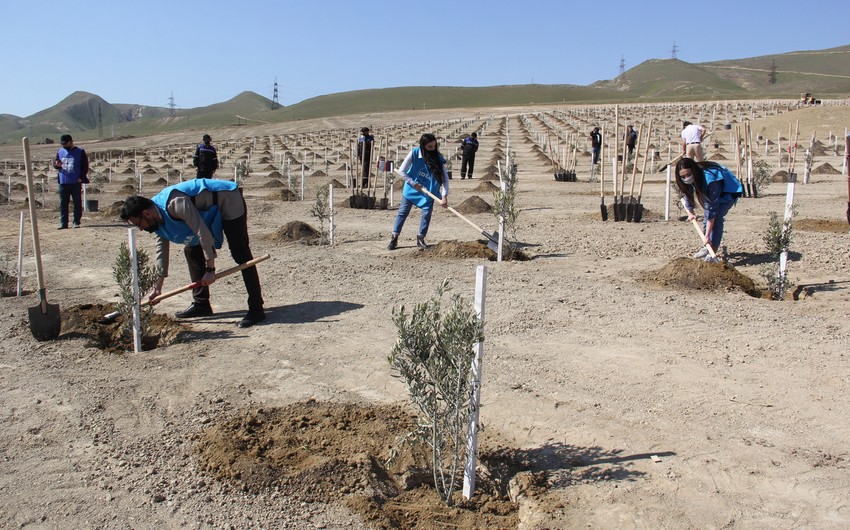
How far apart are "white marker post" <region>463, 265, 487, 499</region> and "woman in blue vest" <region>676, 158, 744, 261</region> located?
4372 millimetres

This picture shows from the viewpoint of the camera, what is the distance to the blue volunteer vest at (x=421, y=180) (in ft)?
27.9

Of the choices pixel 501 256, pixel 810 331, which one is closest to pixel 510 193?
pixel 501 256

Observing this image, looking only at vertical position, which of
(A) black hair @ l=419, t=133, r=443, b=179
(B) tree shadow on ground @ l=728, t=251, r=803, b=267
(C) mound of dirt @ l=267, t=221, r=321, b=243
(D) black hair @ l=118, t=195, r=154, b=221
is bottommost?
(B) tree shadow on ground @ l=728, t=251, r=803, b=267

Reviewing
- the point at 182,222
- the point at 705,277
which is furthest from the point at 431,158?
the point at 182,222

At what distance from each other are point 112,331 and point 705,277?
16.6ft

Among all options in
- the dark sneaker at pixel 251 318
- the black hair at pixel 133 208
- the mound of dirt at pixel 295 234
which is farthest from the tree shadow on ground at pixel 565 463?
the mound of dirt at pixel 295 234

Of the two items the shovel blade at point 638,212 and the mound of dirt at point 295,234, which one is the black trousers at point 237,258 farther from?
the shovel blade at point 638,212

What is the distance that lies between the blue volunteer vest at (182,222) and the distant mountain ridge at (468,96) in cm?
8582

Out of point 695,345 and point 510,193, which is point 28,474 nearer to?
point 695,345

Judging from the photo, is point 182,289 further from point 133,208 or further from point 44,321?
point 44,321

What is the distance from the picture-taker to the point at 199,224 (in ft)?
18.3

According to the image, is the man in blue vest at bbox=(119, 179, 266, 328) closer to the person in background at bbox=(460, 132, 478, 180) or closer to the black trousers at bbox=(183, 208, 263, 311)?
the black trousers at bbox=(183, 208, 263, 311)

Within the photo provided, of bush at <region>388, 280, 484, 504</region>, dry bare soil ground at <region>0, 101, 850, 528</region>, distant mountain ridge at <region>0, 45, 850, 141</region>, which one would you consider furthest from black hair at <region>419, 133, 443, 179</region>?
distant mountain ridge at <region>0, 45, 850, 141</region>

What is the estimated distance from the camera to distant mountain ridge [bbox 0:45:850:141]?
104125mm
